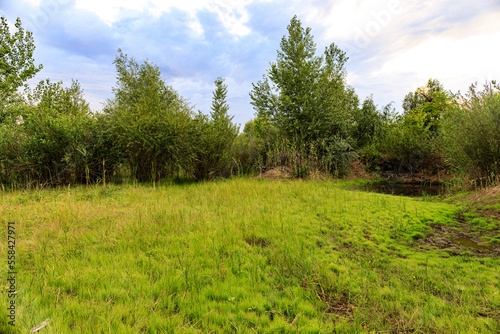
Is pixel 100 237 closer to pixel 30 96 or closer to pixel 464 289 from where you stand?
pixel 464 289

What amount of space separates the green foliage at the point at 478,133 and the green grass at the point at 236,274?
512 cm

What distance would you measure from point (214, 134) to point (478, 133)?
37.9 feet

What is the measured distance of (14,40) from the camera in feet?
55.0

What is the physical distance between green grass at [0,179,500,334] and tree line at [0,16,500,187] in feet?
13.9

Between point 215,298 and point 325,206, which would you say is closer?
point 215,298

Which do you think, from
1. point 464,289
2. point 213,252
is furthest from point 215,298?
point 464,289

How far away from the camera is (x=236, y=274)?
3.53m

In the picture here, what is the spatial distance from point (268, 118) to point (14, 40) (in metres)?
19.4

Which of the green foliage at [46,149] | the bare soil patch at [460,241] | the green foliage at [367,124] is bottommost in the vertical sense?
the bare soil patch at [460,241]

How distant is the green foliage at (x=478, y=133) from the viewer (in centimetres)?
922

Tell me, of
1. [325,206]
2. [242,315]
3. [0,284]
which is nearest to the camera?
[242,315]

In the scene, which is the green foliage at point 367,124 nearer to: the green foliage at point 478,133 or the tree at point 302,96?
the tree at point 302,96

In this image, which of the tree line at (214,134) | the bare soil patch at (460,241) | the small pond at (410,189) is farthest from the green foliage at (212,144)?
the bare soil patch at (460,241)

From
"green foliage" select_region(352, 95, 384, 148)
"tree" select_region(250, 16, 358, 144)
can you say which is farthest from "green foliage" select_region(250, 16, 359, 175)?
"green foliage" select_region(352, 95, 384, 148)
